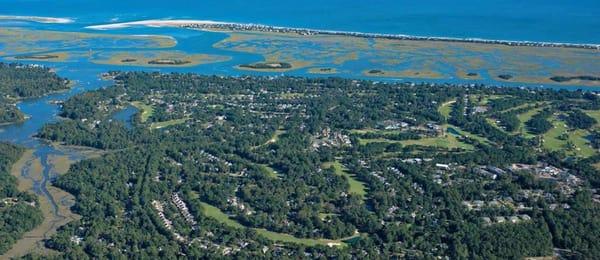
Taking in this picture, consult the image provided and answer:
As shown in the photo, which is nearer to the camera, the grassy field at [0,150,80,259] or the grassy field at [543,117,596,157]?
the grassy field at [0,150,80,259]

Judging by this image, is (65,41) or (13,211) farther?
(65,41)

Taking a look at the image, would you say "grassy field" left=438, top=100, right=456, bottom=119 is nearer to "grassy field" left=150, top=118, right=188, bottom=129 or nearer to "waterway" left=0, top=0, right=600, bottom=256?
"waterway" left=0, top=0, right=600, bottom=256

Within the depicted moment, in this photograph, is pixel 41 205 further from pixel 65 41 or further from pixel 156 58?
pixel 65 41

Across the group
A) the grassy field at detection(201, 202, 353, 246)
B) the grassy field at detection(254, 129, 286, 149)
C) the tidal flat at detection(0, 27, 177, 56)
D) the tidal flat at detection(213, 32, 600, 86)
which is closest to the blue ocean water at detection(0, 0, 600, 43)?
the tidal flat at detection(213, 32, 600, 86)

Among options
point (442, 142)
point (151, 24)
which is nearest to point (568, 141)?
point (442, 142)

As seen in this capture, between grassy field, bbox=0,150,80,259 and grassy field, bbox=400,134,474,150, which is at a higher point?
grassy field, bbox=400,134,474,150

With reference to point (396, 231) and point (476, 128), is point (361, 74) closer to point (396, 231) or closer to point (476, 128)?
point (476, 128)

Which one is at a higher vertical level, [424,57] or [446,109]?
[424,57]

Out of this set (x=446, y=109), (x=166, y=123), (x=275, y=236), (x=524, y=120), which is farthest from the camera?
(x=446, y=109)

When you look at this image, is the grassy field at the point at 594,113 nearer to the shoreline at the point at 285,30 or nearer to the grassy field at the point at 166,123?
the shoreline at the point at 285,30
